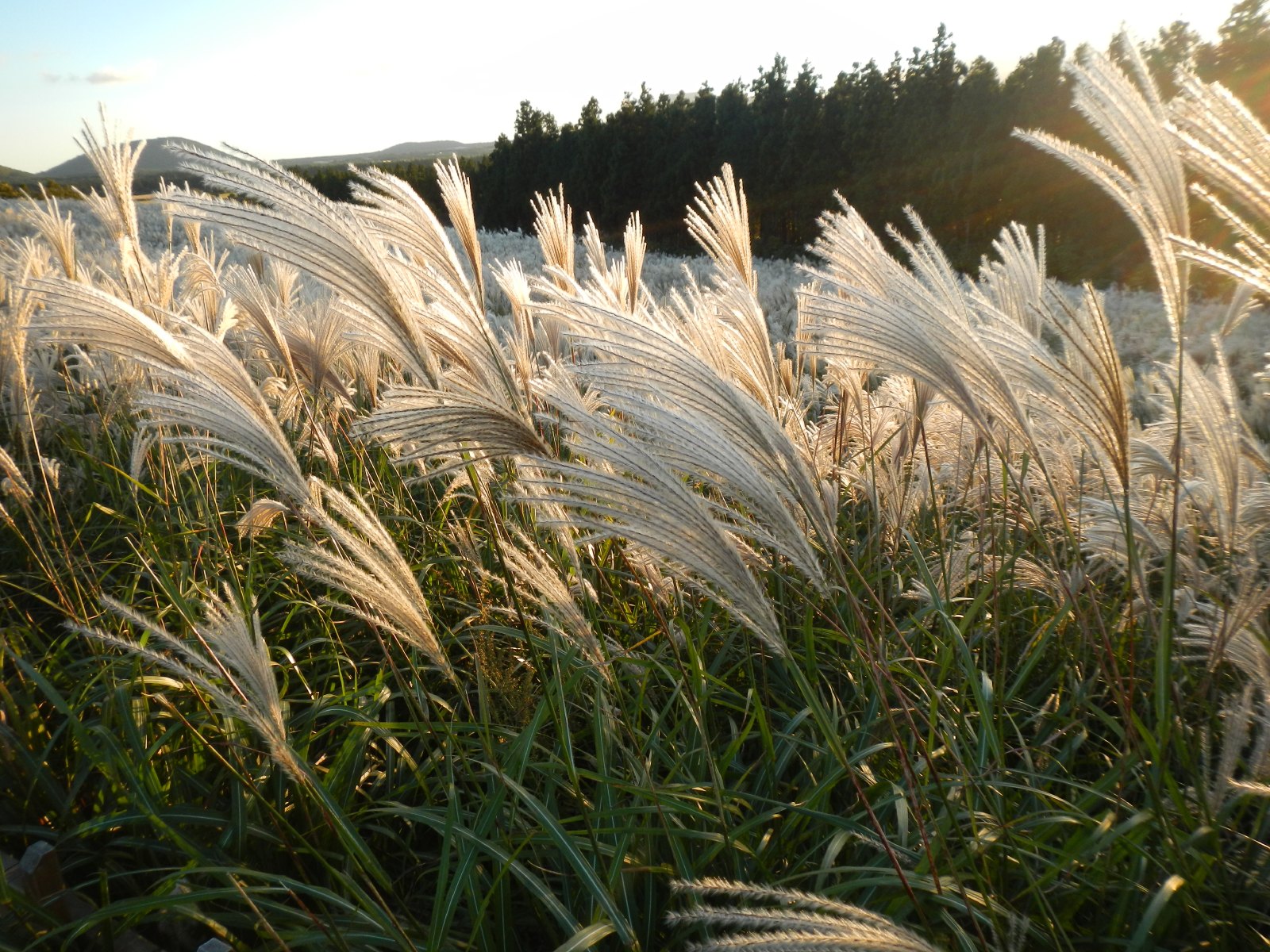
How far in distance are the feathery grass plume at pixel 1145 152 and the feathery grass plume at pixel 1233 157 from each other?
27cm

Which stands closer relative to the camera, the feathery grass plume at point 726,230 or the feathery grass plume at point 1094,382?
the feathery grass plume at point 1094,382

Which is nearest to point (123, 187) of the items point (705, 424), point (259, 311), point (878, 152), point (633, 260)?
point (259, 311)

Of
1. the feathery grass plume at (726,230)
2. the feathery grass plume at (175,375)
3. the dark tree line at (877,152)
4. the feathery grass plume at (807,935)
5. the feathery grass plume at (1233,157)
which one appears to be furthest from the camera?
the dark tree line at (877,152)

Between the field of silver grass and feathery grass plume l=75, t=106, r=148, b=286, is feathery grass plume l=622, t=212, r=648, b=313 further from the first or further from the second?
feathery grass plume l=75, t=106, r=148, b=286

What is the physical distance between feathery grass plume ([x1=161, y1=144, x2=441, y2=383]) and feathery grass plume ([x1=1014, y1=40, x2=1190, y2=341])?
4.29 ft

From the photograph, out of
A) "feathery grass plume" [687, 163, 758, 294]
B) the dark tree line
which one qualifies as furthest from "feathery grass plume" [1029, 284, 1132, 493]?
the dark tree line

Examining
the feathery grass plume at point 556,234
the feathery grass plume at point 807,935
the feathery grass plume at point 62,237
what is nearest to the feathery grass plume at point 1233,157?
the feathery grass plume at point 807,935

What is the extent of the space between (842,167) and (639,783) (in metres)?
25.5

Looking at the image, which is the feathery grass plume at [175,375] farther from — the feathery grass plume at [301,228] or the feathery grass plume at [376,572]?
the feathery grass plume at [301,228]

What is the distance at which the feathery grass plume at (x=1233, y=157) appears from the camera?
3.27 ft

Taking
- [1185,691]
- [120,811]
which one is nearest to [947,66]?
[1185,691]

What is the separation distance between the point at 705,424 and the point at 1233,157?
2.49ft

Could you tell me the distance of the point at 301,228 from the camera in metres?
1.43

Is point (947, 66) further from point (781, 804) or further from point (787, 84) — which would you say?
point (781, 804)
